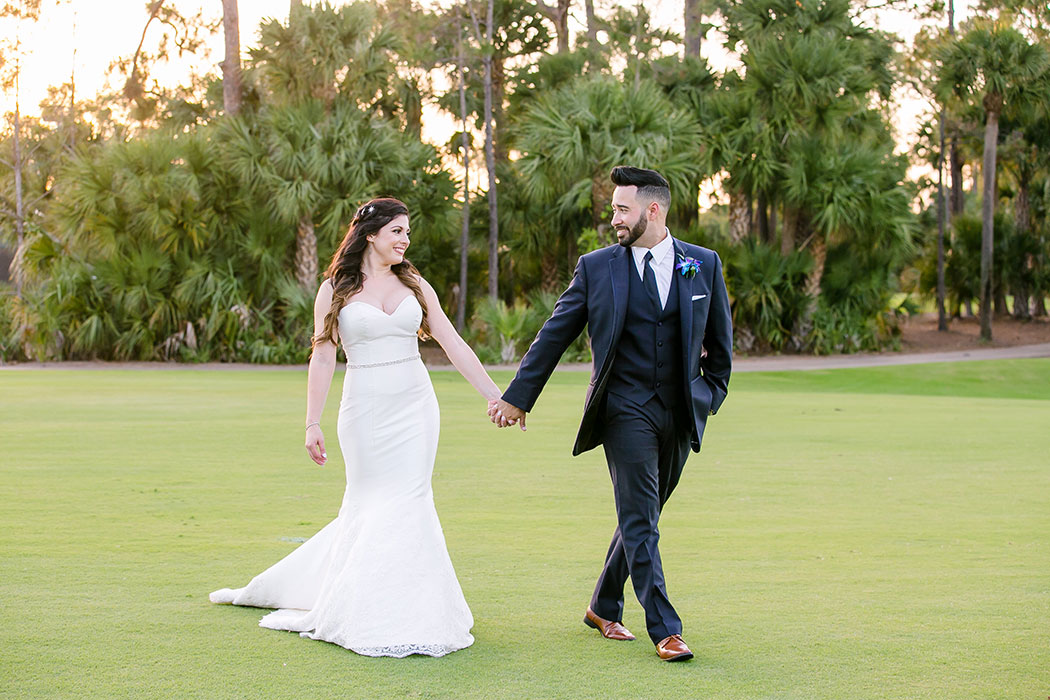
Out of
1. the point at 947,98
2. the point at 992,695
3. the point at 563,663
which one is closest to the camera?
the point at 992,695

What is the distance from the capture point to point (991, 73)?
3012 centimetres

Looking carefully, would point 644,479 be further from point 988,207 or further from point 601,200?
point 988,207

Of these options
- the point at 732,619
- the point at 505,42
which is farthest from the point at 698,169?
the point at 732,619

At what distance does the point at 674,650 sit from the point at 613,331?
122 centimetres

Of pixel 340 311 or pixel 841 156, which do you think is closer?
pixel 340 311

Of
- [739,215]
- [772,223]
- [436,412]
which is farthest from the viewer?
[772,223]

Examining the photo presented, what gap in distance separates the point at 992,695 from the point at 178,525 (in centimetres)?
488

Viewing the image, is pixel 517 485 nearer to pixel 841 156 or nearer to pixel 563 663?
pixel 563 663

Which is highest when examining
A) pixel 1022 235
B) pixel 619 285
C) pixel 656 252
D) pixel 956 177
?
pixel 956 177

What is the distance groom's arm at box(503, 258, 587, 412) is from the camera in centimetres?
495

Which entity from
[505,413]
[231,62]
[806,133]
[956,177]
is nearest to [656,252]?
[505,413]

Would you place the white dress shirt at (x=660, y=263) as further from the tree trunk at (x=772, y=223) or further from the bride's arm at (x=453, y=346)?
the tree trunk at (x=772, y=223)

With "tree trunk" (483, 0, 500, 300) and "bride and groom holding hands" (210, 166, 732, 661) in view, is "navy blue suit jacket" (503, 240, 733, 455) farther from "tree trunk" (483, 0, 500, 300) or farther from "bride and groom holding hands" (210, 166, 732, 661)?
"tree trunk" (483, 0, 500, 300)

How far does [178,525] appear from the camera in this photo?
24.3 ft
